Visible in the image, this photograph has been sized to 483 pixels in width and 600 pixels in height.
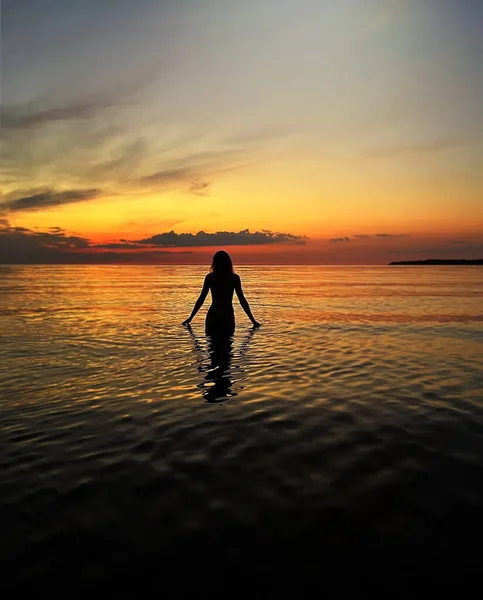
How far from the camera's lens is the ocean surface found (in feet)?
12.8

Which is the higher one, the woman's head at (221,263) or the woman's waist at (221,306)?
the woman's head at (221,263)

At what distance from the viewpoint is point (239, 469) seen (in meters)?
5.61

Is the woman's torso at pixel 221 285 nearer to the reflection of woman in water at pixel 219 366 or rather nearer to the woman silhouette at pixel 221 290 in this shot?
the woman silhouette at pixel 221 290

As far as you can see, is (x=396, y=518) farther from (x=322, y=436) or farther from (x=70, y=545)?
(x=70, y=545)

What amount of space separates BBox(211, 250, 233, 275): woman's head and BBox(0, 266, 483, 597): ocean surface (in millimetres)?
3594

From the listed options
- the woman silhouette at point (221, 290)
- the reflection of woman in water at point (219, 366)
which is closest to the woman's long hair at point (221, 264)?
the woman silhouette at point (221, 290)

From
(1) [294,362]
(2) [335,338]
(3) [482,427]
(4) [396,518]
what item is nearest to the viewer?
(4) [396,518]

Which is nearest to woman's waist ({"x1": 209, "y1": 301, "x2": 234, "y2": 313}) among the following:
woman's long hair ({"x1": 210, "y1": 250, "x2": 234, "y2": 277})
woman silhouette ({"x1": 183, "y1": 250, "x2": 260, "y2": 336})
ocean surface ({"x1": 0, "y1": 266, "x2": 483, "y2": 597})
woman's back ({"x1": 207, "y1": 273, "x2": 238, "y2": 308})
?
woman silhouette ({"x1": 183, "y1": 250, "x2": 260, "y2": 336})

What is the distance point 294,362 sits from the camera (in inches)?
484

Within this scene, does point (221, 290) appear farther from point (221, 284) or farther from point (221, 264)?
point (221, 264)

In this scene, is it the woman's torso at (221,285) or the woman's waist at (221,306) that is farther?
the woman's waist at (221,306)

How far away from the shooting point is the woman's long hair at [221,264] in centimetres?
1491

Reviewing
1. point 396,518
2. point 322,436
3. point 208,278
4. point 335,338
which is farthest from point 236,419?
point 335,338

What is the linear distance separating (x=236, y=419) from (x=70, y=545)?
149 inches
